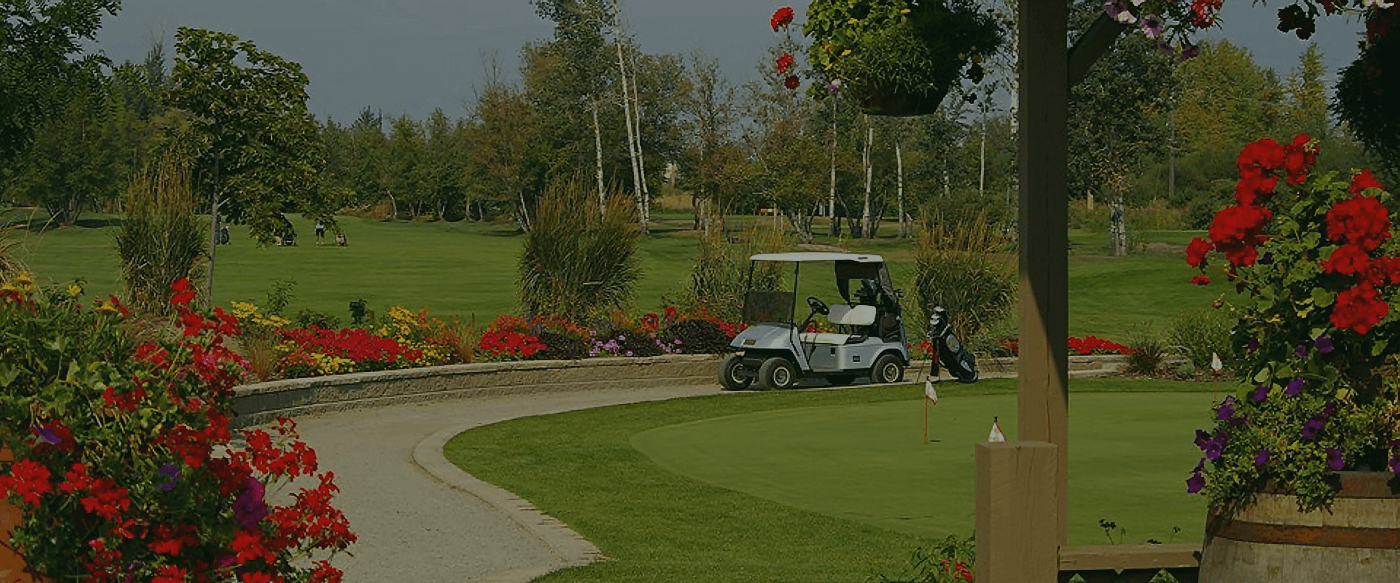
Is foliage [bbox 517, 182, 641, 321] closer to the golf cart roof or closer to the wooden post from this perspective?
the golf cart roof

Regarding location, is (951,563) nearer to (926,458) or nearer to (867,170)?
(926,458)

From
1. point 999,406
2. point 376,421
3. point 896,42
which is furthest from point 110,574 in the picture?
point 999,406

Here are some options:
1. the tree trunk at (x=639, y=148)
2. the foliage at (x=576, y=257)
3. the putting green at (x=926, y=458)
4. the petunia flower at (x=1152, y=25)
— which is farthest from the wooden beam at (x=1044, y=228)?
the tree trunk at (x=639, y=148)

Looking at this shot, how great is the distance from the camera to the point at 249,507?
174 inches

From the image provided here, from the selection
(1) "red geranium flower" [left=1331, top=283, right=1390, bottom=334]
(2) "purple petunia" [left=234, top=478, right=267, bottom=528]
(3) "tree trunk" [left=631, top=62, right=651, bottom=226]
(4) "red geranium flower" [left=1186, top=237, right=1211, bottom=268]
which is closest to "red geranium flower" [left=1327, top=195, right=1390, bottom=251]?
(1) "red geranium flower" [left=1331, top=283, right=1390, bottom=334]

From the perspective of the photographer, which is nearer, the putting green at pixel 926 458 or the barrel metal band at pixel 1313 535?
the barrel metal band at pixel 1313 535

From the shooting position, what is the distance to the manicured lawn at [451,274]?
113ft

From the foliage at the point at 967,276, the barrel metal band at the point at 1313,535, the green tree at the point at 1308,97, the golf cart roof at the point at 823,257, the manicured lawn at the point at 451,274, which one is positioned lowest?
the manicured lawn at the point at 451,274

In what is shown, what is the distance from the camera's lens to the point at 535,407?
17.0 meters

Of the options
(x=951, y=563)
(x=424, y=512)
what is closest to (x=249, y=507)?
(x=951, y=563)

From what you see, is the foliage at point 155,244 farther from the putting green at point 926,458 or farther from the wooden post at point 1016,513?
the wooden post at point 1016,513

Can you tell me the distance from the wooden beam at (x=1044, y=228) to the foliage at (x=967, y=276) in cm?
1711

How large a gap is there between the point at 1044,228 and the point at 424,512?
579cm

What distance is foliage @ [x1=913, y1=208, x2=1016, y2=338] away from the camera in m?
22.0
